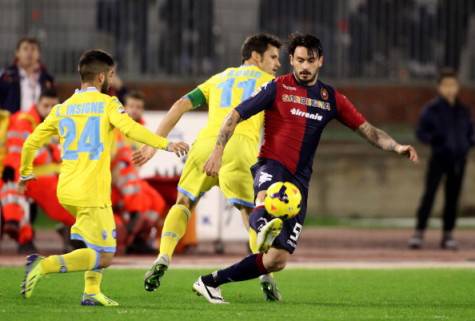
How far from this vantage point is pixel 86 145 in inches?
435

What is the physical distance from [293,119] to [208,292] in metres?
1.50

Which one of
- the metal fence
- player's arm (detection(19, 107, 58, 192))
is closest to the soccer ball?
player's arm (detection(19, 107, 58, 192))

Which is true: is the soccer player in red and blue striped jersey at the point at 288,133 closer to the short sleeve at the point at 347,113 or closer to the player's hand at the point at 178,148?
the short sleeve at the point at 347,113

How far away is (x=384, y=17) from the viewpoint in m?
23.1

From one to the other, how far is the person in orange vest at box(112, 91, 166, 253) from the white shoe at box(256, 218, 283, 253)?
6452 millimetres

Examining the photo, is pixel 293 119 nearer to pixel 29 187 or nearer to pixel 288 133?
pixel 288 133

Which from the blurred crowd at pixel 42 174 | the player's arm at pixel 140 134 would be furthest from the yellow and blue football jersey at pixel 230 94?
the blurred crowd at pixel 42 174

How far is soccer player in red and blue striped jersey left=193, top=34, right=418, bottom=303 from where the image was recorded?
446 inches

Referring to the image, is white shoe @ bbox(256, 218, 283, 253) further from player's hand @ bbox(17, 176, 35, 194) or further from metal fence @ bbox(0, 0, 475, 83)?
metal fence @ bbox(0, 0, 475, 83)

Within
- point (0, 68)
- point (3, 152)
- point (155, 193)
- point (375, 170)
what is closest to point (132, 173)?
point (155, 193)

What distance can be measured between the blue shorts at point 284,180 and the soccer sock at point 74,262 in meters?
1.34

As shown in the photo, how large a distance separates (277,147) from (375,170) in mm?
12014

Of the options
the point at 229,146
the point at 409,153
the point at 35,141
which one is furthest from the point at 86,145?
the point at 409,153

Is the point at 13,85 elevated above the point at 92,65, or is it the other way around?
the point at 92,65
